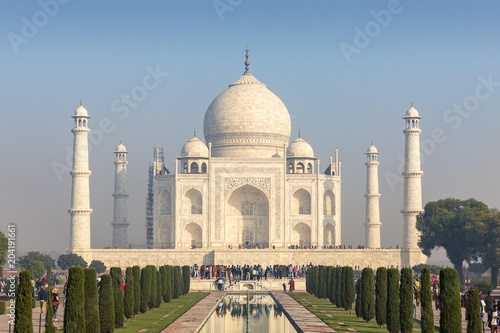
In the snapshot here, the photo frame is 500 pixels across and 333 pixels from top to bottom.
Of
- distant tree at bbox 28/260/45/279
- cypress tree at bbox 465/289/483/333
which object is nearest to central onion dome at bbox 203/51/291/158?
distant tree at bbox 28/260/45/279

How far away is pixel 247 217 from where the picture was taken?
52531mm

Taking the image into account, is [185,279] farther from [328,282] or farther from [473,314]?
[473,314]

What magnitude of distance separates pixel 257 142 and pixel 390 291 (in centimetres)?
3374

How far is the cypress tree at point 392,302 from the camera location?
20.1m

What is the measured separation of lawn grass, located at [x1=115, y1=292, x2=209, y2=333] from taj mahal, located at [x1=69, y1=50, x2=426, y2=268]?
57.0 ft

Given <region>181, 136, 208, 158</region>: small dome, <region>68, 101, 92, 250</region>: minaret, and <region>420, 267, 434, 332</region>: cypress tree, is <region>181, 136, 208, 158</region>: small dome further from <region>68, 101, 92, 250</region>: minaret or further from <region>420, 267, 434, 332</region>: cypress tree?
<region>420, 267, 434, 332</region>: cypress tree

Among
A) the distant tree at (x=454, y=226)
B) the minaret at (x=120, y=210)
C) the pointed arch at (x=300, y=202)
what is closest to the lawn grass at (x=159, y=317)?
the distant tree at (x=454, y=226)

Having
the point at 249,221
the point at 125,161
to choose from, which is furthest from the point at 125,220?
the point at 249,221

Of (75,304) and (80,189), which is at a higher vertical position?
(80,189)

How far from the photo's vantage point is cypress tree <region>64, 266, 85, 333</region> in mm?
16656

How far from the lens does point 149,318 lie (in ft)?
78.0

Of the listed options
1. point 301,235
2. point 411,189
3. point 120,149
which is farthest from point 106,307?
point 120,149

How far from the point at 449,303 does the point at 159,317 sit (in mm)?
9137

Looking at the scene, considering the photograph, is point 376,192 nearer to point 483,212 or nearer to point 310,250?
point 310,250
